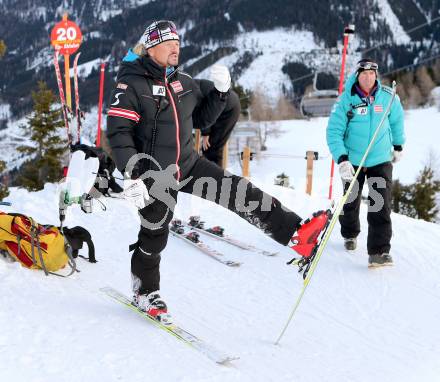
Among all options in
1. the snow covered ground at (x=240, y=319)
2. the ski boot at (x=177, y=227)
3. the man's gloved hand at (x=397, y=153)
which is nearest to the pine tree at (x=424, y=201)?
the snow covered ground at (x=240, y=319)

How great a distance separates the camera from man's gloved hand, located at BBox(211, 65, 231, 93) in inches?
131

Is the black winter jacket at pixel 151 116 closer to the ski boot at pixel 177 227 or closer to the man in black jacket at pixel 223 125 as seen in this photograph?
the man in black jacket at pixel 223 125

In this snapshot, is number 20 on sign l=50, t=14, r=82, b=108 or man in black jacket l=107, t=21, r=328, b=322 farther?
number 20 on sign l=50, t=14, r=82, b=108

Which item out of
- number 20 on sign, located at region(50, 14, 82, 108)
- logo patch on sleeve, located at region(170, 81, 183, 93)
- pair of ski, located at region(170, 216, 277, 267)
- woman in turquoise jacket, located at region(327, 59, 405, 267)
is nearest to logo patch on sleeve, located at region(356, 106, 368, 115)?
woman in turquoise jacket, located at region(327, 59, 405, 267)

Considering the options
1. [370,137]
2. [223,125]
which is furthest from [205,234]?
[370,137]

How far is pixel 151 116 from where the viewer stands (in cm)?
311

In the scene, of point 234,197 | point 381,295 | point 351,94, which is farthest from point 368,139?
point 234,197

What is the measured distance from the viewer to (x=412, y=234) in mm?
5910

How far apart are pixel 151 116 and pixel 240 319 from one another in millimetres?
1648

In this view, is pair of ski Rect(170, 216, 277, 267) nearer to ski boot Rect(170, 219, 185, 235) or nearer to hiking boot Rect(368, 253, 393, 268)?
ski boot Rect(170, 219, 185, 235)

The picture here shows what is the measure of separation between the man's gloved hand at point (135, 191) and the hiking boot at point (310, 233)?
3.55 feet

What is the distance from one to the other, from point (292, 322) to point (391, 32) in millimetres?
213865

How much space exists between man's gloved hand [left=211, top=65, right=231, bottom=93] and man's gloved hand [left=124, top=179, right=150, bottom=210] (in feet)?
3.11

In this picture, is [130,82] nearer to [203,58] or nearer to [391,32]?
[203,58]
